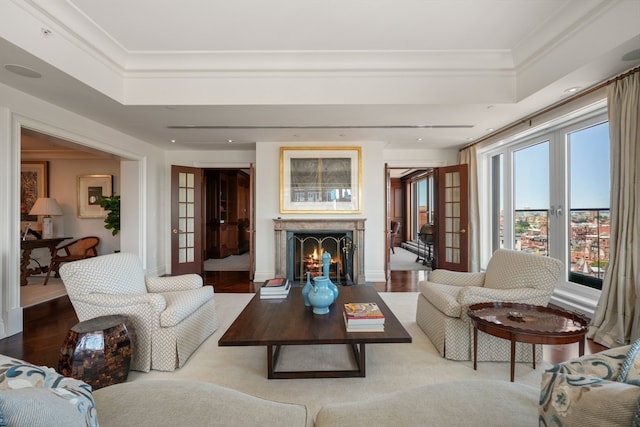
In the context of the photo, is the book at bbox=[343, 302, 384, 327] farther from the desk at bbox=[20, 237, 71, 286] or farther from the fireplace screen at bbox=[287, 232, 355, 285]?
the desk at bbox=[20, 237, 71, 286]

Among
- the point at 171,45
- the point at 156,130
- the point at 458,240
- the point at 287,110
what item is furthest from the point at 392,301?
the point at 156,130

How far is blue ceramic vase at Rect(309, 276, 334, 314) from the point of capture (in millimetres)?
2375

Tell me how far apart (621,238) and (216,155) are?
19.8 feet

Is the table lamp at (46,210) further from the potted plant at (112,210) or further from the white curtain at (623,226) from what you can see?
the white curtain at (623,226)

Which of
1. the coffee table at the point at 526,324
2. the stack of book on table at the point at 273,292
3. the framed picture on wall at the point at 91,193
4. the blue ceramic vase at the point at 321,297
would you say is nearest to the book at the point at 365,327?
the blue ceramic vase at the point at 321,297

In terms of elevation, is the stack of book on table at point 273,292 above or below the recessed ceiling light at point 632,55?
below

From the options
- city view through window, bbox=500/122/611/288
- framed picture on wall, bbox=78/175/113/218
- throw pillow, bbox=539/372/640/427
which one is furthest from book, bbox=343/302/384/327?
framed picture on wall, bbox=78/175/113/218

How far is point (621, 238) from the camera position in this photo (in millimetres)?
2666

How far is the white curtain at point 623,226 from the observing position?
8.39ft

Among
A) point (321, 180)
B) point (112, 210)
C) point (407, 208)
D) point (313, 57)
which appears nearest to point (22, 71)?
point (313, 57)

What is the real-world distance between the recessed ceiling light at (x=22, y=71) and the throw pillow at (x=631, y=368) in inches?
170

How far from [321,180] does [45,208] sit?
16.9ft

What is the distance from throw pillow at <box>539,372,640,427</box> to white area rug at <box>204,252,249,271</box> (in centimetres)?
612

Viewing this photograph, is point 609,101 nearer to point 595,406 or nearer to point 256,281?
point 595,406
